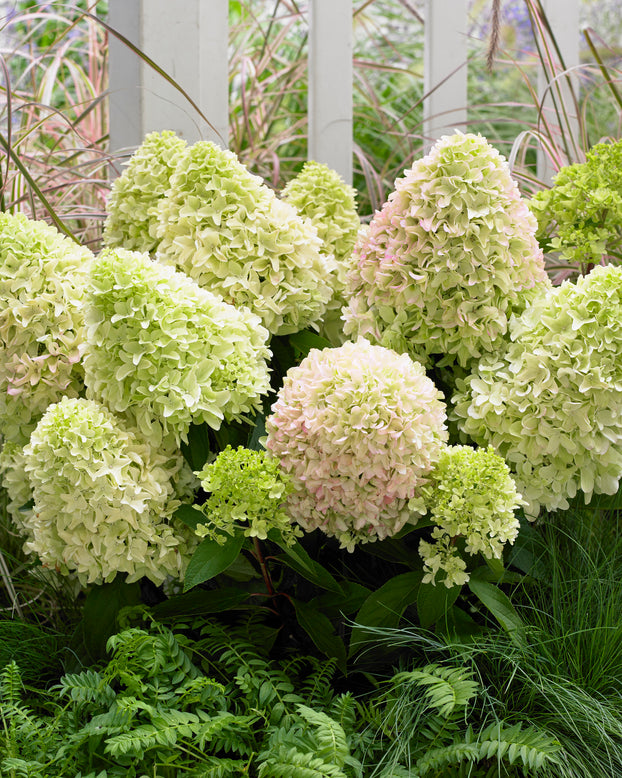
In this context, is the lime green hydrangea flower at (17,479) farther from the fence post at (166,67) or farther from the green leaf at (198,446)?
the fence post at (166,67)

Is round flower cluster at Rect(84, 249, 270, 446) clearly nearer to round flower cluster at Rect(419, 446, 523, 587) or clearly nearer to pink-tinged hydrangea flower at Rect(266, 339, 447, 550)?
pink-tinged hydrangea flower at Rect(266, 339, 447, 550)

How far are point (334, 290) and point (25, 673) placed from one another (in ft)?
2.67

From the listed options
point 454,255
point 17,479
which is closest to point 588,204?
point 454,255

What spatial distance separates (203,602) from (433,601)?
0.33m

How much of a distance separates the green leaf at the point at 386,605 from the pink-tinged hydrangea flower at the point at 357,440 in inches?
3.2

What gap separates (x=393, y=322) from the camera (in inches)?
48.4

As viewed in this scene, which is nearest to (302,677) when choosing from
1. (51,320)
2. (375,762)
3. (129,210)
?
(375,762)

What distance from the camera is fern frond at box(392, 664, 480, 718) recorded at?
951 mm

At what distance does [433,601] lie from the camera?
1.07 meters

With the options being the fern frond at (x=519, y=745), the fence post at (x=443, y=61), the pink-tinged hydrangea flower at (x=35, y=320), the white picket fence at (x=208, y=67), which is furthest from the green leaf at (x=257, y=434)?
the fence post at (x=443, y=61)

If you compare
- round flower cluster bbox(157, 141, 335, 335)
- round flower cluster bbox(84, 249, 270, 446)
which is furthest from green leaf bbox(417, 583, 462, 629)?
round flower cluster bbox(157, 141, 335, 335)

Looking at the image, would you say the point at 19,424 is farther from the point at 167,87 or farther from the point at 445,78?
the point at 445,78

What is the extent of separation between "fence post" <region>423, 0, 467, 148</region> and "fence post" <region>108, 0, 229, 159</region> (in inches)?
22.7

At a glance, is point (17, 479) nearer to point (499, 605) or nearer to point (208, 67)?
point (499, 605)
